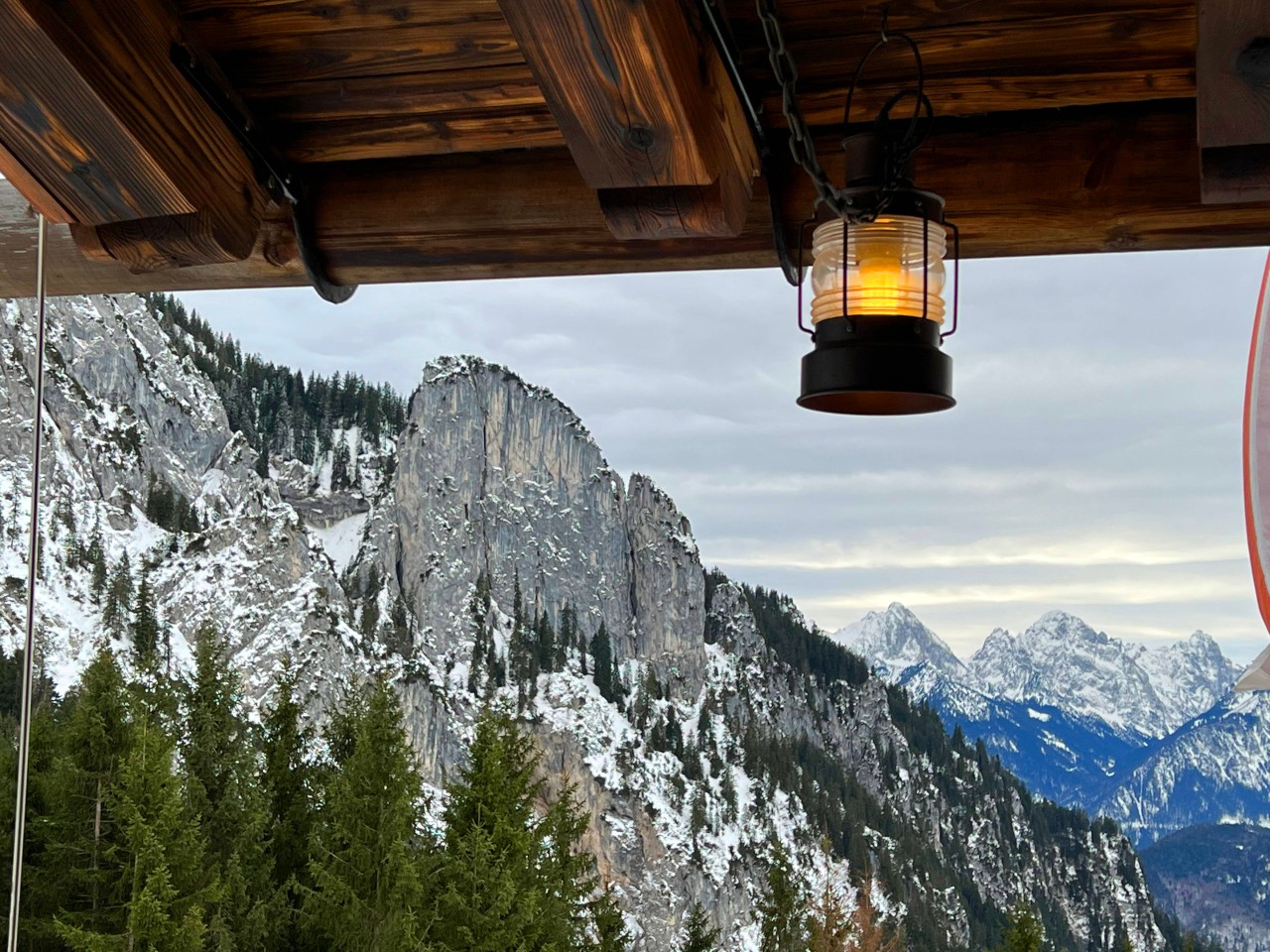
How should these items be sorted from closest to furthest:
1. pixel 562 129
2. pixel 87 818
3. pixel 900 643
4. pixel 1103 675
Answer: pixel 562 129 < pixel 87 818 < pixel 1103 675 < pixel 900 643

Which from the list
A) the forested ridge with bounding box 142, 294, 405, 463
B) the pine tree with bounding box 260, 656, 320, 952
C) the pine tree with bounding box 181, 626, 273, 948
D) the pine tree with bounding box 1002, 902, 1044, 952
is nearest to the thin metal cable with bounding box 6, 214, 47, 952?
the pine tree with bounding box 181, 626, 273, 948

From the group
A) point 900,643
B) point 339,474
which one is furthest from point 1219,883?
point 339,474

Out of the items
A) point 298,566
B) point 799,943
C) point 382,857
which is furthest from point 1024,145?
point 298,566

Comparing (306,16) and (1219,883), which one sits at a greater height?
(306,16)

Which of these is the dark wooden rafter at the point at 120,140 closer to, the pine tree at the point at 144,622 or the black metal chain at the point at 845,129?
the black metal chain at the point at 845,129

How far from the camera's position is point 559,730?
174 feet

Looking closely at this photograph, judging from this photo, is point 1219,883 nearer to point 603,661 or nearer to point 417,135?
point 603,661

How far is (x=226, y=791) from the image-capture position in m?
14.3

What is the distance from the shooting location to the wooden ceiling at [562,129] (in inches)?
45.9

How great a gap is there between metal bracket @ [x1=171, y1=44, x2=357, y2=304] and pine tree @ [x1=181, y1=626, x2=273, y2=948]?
41.0 ft

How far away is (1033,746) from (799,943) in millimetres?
156063

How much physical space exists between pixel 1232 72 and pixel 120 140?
1125 millimetres

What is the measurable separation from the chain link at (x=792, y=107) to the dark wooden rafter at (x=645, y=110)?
0.30 ft

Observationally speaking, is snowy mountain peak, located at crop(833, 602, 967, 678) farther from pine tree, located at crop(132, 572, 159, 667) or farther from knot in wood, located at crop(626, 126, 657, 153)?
knot in wood, located at crop(626, 126, 657, 153)
